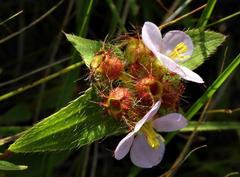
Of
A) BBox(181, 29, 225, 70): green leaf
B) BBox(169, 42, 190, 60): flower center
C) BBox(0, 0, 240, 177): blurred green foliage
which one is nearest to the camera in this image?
BBox(169, 42, 190, 60): flower center

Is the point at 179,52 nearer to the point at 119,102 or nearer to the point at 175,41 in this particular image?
the point at 175,41

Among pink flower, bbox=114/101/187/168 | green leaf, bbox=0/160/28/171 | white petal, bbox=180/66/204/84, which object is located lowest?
pink flower, bbox=114/101/187/168

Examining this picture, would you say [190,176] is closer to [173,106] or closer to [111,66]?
[173,106]

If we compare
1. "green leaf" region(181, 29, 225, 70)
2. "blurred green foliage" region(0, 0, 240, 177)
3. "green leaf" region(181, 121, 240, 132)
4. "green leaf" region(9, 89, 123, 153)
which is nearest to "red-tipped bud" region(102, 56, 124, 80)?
"green leaf" region(9, 89, 123, 153)

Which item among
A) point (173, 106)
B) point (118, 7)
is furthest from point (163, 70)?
point (118, 7)

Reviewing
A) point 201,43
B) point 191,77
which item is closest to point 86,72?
point 201,43

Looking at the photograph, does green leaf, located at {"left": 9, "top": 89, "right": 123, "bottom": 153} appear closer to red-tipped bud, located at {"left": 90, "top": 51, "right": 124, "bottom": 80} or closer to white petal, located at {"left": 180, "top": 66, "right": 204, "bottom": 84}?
red-tipped bud, located at {"left": 90, "top": 51, "right": 124, "bottom": 80}
